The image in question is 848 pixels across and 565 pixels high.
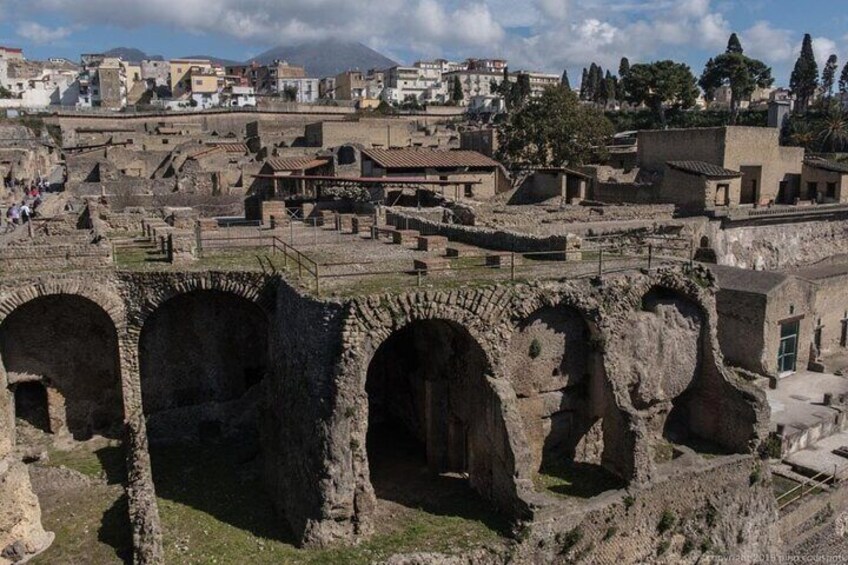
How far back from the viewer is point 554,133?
159ft

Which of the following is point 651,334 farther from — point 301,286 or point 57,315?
point 57,315

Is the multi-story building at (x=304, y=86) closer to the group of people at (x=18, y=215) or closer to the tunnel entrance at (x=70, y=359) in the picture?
the group of people at (x=18, y=215)

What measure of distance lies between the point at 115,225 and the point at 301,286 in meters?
15.8

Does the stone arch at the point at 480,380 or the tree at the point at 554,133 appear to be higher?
the tree at the point at 554,133

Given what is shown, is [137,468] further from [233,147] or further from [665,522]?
[233,147]

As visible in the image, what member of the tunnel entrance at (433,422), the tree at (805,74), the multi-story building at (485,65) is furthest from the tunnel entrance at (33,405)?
the multi-story building at (485,65)

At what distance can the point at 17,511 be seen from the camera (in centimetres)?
1449

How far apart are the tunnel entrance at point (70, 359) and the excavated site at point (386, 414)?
0.05 metres

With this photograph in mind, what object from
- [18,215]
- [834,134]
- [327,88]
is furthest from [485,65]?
[18,215]

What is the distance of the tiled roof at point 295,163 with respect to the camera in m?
41.7

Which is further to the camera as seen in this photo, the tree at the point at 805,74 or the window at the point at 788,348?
the tree at the point at 805,74

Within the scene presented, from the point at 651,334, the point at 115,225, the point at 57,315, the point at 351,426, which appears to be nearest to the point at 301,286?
the point at 351,426

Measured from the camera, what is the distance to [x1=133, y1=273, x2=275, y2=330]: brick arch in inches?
703

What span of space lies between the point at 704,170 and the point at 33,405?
108 feet
